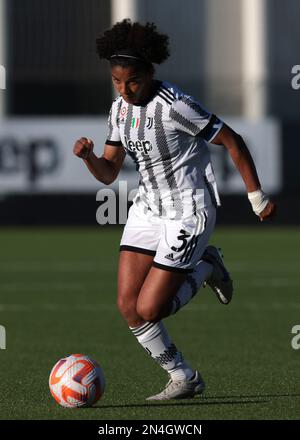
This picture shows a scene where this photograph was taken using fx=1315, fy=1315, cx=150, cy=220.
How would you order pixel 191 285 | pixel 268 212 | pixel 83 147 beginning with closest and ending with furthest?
pixel 268 212 → pixel 83 147 → pixel 191 285

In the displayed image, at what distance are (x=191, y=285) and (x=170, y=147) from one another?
91 centimetres

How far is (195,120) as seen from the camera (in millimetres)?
8023

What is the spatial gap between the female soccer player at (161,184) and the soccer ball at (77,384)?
0.43 metres

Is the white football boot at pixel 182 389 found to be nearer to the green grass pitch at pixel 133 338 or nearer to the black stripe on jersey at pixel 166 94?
the green grass pitch at pixel 133 338

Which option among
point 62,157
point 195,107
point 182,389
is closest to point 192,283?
point 182,389

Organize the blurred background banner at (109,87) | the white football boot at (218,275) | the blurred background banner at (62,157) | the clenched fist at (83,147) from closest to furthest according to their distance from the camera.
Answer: the clenched fist at (83,147)
the white football boot at (218,275)
the blurred background banner at (62,157)
the blurred background banner at (109,87)

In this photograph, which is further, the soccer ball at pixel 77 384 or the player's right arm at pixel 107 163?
the player's right arm at pixel 107 163

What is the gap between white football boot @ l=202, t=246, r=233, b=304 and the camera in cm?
878

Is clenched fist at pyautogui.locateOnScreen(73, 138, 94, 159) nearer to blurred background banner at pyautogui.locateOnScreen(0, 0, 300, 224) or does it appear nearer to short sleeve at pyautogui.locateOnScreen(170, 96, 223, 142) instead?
short sleeve at pyautogui.locateOnScreen(170, 96, 223, 142)

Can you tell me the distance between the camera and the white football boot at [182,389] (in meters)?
8.21

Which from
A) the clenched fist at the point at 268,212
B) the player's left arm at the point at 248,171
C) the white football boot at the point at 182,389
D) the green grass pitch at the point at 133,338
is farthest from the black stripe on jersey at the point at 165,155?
the green grass pitch at the point at 133,338

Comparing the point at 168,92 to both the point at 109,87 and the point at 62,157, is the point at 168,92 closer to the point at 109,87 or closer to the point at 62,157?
the point at 62,157
